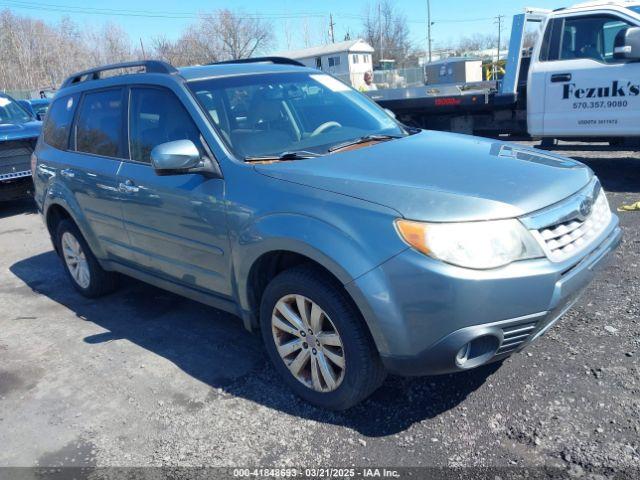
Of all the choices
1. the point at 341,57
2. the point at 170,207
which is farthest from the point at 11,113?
the point at 341,57

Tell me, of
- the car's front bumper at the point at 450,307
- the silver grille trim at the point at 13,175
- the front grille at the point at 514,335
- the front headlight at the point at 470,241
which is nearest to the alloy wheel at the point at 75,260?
the car's front bumper at the point at 450,307

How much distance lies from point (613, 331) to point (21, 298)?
5130mm

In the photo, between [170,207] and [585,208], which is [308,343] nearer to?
[170,207]

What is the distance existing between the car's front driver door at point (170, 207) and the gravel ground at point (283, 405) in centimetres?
61

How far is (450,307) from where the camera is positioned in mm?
2408

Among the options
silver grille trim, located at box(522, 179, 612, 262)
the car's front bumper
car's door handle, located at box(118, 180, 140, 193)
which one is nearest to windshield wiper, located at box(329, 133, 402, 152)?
the car's front bumper

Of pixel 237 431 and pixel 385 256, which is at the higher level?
pixel 385 256

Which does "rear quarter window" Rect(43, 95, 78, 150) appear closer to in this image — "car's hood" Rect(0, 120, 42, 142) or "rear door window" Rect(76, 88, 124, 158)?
"rear door window" Rect(76, 88, 124, 158)

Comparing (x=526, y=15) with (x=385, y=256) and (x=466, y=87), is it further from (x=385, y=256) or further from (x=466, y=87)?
(x=385, y=256)

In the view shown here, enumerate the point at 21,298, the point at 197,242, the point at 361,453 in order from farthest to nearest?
1. the point at 21,298
2. the point at 197,242
3. the point at 361,453

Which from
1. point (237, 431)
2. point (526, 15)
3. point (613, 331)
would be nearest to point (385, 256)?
point (237, 431)

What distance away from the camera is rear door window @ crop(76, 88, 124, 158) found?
4.16 meters

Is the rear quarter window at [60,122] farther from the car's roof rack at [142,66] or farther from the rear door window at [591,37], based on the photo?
the rear door window at [591,37]

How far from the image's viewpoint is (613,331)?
3.55m
